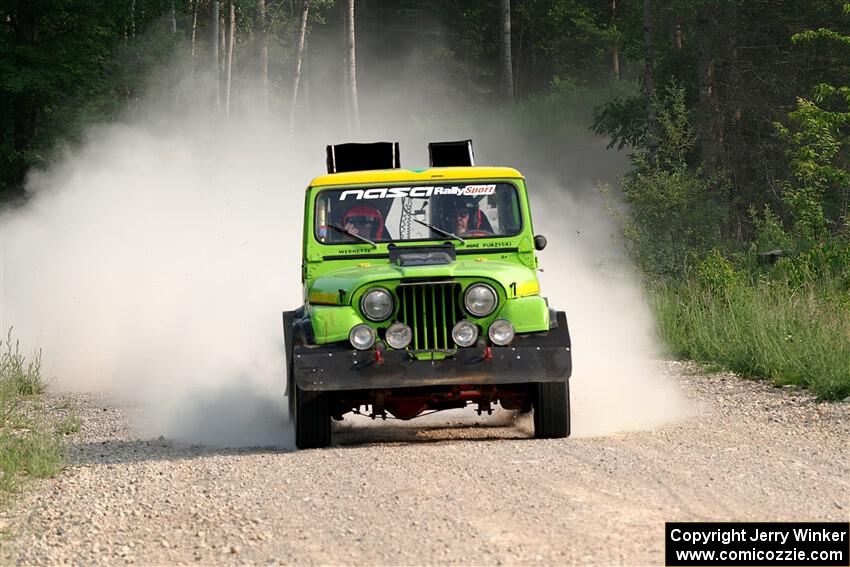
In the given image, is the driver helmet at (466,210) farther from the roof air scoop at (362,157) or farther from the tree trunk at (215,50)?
the tree trunk at (215,50)

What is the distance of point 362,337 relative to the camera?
10773mm

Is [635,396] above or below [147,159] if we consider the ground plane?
below

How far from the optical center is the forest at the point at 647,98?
19.0m

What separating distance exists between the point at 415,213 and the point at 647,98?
22599 mm

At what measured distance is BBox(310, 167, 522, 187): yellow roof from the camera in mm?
12266

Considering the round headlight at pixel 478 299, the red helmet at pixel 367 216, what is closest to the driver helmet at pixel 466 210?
the red helmet at pixel 367 216

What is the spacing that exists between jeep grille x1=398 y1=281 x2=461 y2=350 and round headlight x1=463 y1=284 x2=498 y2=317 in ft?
0.28

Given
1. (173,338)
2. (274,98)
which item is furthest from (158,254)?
(274,98)

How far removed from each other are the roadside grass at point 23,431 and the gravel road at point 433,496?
25 cm

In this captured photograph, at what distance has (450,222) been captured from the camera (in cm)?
1219

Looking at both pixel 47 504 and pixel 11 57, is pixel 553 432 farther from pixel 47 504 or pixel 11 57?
pixel 11 57

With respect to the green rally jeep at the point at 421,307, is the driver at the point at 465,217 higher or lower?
higher

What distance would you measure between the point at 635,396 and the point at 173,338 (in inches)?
326

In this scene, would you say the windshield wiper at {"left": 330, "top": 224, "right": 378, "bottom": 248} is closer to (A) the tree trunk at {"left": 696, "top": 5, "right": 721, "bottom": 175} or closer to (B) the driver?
(B) the driver
